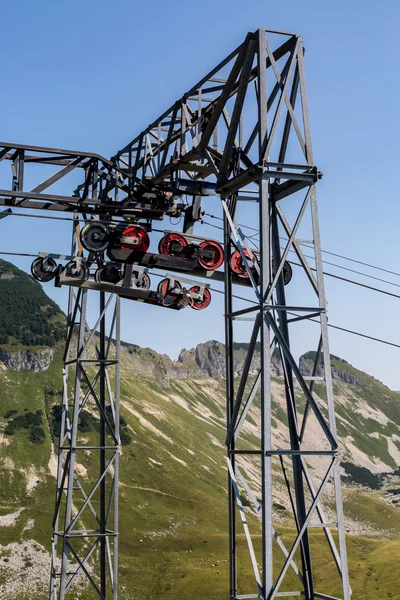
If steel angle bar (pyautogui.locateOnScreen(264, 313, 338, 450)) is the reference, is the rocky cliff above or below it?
Answer: above

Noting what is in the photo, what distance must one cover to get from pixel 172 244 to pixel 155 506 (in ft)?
328

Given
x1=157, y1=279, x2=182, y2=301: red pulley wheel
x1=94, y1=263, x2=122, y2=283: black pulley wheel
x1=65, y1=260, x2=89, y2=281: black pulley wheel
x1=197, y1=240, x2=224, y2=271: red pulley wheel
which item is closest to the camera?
x1=65, y1=260, x2=89, y2=281: black pulley wheel

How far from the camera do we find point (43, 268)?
2061 cm

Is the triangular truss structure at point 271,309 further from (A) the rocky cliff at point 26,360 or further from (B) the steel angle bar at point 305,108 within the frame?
(A) the rocky cliff at point 26,360

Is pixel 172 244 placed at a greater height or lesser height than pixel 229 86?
lesser

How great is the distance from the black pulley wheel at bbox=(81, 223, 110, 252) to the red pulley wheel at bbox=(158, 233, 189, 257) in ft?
7.00

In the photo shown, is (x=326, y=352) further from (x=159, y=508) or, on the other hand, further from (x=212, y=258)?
(x=159, y=508)

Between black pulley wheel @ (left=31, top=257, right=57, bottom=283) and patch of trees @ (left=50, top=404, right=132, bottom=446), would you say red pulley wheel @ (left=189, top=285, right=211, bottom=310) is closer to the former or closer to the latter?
black pulley wheel @ (left=31, top=257, right=57, bottom=283)

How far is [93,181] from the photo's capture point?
1998 centimetres

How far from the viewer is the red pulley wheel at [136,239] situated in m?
21.0

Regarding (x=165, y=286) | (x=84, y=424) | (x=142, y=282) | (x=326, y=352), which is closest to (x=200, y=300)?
(x=165, y=286)

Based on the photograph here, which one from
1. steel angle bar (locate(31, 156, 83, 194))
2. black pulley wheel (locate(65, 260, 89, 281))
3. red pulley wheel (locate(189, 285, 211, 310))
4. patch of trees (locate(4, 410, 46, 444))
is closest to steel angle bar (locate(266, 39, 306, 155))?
steel angle bar (locate(31, 156, 83, 194))

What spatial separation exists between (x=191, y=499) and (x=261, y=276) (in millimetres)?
117296

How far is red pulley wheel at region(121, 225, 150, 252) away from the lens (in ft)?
69.1
